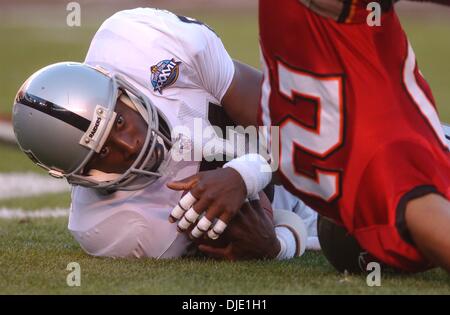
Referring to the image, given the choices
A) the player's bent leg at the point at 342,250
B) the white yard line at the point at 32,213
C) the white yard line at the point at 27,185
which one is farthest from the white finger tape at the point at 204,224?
the white yard line at the point at 27,185

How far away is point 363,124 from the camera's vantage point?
7.89ft

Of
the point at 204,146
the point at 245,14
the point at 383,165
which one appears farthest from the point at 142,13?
the point at 245,14

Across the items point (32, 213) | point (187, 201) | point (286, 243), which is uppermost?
point (187, 201)

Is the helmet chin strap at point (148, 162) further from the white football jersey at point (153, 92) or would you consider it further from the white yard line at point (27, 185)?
the white yard line at point (27, 185)

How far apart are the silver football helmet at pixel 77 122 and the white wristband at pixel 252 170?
0.26 metres

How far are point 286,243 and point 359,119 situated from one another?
68 cm

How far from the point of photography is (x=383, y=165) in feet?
7.76

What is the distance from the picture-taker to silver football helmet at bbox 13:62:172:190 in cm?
273

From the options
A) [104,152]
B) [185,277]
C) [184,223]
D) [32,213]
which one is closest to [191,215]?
[184,223]

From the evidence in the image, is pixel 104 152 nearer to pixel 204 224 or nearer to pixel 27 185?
pixel 204 224

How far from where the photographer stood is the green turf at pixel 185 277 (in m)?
2.40

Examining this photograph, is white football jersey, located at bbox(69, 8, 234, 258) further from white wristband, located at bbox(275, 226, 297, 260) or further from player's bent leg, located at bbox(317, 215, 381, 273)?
player's bent leg, located at bbox(317, 215, 381, 273)

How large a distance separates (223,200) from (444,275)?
0.65 metres

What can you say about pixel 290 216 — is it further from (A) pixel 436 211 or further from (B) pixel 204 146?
(A) pixel 436 211
